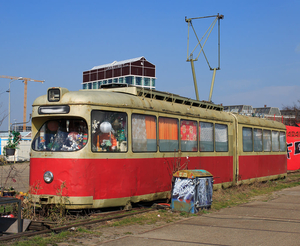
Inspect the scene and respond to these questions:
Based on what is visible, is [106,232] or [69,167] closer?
[106,232]

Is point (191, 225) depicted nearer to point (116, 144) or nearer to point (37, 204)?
point (116, 144)

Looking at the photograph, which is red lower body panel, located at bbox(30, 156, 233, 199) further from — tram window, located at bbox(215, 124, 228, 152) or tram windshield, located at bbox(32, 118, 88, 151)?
tram window, located at bbox(215, 124, 228, 152)

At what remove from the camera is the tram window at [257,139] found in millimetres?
16344

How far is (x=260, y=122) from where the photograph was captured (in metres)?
17.1

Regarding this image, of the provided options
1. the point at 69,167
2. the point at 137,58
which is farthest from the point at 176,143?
the point at 137,58

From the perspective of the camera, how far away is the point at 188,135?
454 inches

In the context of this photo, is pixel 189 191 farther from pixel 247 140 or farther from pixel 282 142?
pixel 282 142

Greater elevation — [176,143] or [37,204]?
[176,143]

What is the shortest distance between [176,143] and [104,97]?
2.90 m

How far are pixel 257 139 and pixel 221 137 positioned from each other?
11.6 feet

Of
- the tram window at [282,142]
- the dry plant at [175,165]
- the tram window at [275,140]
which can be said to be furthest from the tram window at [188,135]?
the tram window at [282,142]

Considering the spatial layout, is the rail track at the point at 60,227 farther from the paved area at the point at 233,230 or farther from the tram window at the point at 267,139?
the tram window at the point at 267,139

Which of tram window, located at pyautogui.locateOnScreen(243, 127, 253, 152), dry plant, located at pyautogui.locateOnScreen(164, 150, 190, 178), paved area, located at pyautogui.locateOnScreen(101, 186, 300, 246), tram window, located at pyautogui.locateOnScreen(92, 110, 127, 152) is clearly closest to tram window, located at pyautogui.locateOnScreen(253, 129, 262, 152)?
tram window, located at pyautogui.locateOnScreen(243, 127, 253, 152)

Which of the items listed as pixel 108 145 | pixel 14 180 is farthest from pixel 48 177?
pixel 108 145
